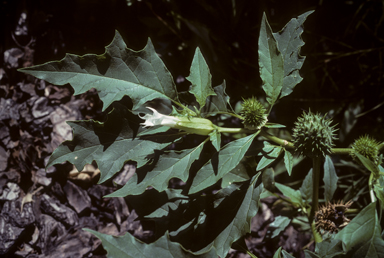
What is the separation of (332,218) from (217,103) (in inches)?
28.1

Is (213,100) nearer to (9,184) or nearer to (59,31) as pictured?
(59,31)

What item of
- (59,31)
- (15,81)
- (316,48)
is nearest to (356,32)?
(316,48)

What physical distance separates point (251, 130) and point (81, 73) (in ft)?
2.15

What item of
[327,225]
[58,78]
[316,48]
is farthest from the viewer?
[316,48]

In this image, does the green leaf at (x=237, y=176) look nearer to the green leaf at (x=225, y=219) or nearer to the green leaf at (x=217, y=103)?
the green leaf at (x=225, y=219)

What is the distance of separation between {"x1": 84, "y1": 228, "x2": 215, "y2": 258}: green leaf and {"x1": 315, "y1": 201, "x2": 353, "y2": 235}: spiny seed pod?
1.83ft

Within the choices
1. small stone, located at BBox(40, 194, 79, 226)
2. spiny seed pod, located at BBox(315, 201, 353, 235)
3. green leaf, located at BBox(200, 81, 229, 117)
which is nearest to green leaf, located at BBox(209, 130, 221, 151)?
green leaf, located at BBox(200, 81, 229, 117)

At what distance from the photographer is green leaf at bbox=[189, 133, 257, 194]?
→ 39.9 inches

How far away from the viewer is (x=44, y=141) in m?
1.71

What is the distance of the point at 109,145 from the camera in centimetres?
108

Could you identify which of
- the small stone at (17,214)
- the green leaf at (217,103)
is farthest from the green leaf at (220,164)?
the small stone at (17,214)

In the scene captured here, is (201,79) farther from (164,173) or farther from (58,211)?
(58,211)

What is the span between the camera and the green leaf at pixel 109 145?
3.41 feet

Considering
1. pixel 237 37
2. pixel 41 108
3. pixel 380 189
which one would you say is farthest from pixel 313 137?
pixel 41 108
